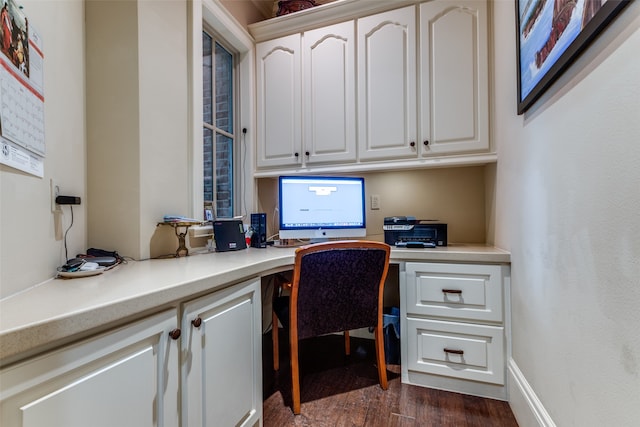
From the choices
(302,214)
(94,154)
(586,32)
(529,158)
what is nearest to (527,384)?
(529,158)

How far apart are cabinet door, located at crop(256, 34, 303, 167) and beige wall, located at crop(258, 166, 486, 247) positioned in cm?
35

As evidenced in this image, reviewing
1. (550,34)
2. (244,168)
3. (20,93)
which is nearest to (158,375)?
(20,93)

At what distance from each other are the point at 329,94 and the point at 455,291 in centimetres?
156

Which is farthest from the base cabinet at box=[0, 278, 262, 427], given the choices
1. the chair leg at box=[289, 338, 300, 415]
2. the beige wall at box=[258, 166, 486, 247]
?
the beige wall at box=[258, 166, 486, 247]

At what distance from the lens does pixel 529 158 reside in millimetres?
1259

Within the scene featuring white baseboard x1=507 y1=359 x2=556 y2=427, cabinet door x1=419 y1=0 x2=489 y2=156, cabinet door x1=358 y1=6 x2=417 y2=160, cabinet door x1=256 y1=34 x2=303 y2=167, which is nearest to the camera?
white baseboard x1=507 y1=359 x2=556 y2=427

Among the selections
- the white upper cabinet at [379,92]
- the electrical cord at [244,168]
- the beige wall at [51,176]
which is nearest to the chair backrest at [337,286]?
the white upper cabinet at [379,92]

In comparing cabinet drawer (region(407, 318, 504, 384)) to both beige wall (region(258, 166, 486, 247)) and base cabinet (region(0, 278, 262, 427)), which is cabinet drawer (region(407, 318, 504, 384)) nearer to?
beige wall (region(258, 166, 486, 247))

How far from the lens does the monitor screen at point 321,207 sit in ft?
6.64

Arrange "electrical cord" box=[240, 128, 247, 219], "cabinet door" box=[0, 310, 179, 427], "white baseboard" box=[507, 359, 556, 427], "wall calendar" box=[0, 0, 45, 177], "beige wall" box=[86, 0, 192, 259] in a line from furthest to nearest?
"electrical cord" box=[240, 128, 247, 219], "beige wall" box=[86, 0, 192, 259], "white baseboard" box=[507, 359, 556, 427], "wall calendar" box=[0, 0, 45, 177], "cabinet door" box=[0, 310, 179, 427]

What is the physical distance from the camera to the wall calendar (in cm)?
76

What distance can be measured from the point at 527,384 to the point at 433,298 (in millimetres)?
529

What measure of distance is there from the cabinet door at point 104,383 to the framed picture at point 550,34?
133 cm

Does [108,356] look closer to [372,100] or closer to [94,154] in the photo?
[94,154]
